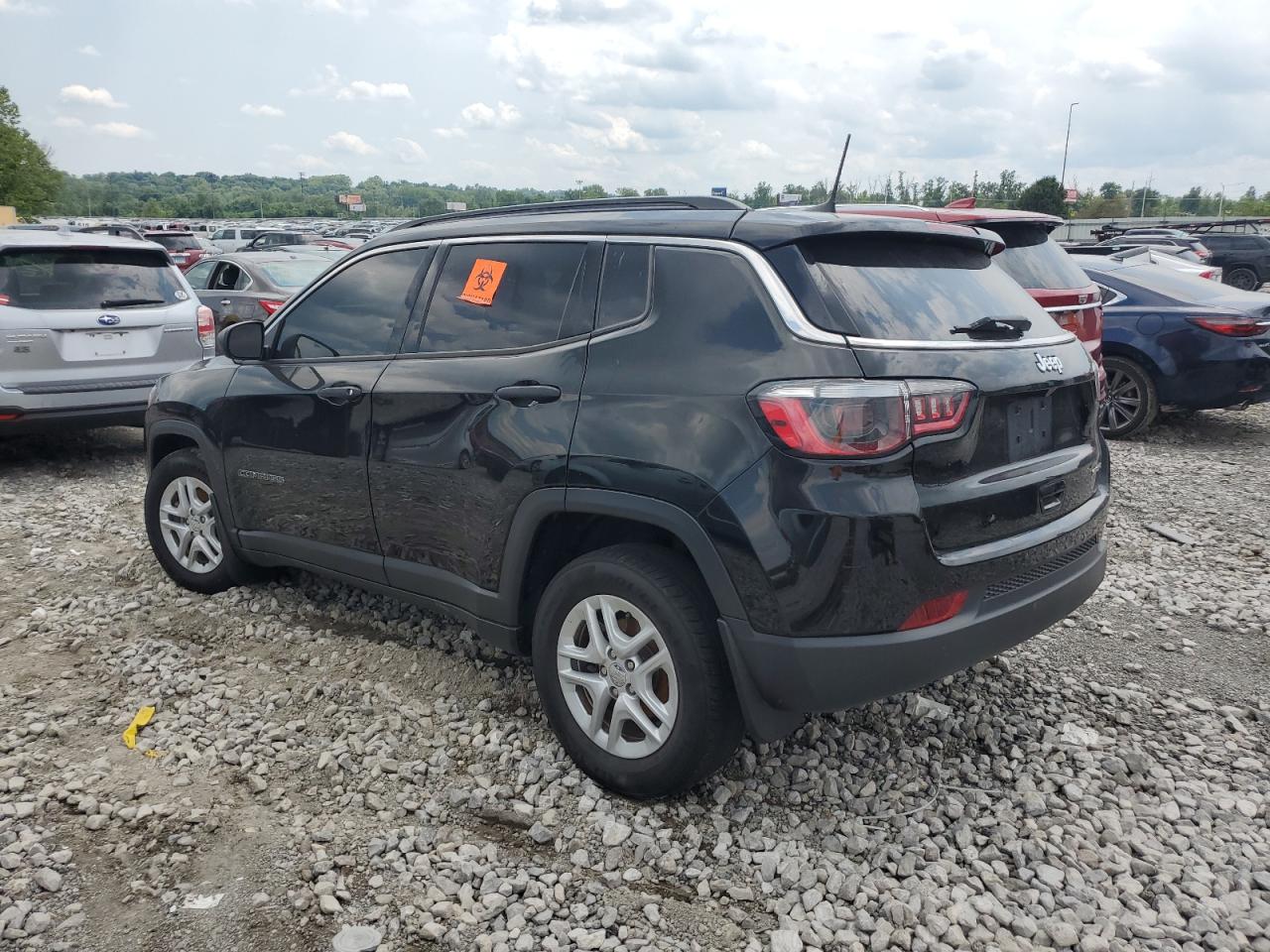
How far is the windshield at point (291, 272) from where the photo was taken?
1073 cm

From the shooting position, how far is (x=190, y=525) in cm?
503

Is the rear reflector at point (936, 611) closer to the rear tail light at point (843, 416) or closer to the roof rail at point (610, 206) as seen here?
the rear tail light at point (843, 416)

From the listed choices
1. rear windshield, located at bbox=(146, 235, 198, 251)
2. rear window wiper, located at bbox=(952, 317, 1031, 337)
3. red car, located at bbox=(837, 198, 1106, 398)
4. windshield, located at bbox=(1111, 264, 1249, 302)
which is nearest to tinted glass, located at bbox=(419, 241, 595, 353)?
rear window wiper, located at bbox=(952, 317, 1031, 337)

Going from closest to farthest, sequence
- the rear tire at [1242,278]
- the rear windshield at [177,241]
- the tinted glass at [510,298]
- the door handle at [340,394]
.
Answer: the tinted glass at [510,298] → the door handle at [340,394] → the rear tire at [1242,278] → the rear windshield at [177,241]

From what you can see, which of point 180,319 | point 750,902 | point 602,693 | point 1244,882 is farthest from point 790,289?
point 180,319

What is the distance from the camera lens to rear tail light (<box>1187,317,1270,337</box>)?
8297 millimetres

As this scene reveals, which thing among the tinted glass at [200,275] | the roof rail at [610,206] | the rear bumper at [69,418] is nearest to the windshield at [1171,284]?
the roof rail at [610,206]

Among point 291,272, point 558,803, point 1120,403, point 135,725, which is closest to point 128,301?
point 291,272

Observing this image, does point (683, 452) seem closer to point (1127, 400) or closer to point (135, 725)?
point (135, 725)

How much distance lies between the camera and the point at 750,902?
2.82 meters

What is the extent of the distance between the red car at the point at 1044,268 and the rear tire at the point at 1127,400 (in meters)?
1.71

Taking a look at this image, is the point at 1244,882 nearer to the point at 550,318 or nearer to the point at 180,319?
the point at 550,318

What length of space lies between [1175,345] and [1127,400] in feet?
2.02

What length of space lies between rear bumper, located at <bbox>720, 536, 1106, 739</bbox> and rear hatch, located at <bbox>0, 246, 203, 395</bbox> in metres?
6.26
